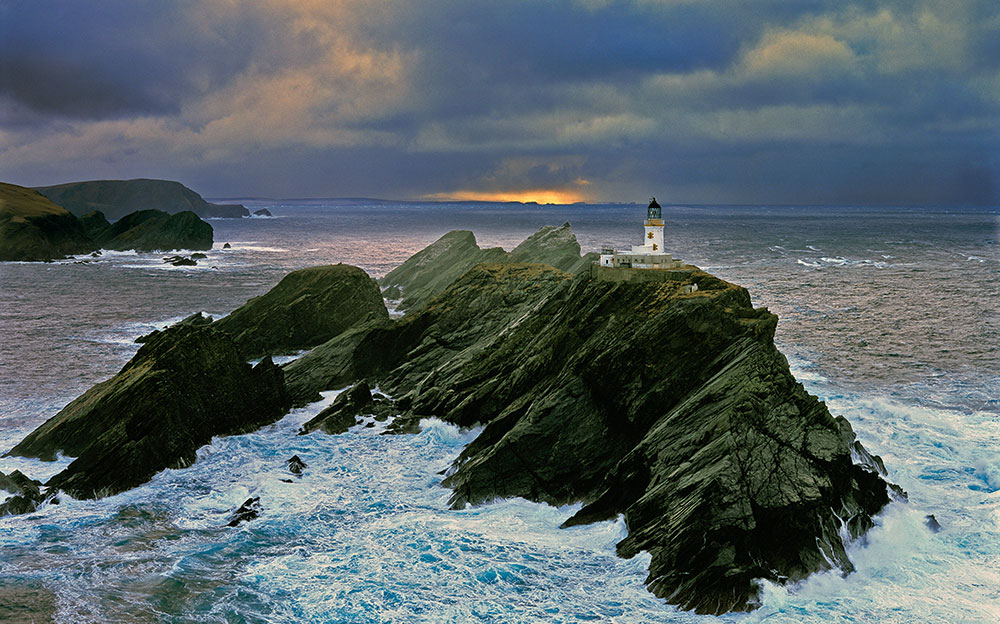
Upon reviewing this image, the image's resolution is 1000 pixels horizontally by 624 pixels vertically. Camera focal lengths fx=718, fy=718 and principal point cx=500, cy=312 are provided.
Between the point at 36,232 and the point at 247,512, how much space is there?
154968 mm

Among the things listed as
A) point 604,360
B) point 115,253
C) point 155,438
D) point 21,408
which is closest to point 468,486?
point 604,360

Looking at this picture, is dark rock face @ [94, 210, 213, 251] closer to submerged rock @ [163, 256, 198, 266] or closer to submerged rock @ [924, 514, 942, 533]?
submerged rock @ [163, 256, 198, 266]

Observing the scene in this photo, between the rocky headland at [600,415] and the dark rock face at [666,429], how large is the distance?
8cm

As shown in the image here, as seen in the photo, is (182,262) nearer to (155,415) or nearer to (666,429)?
(155,415)

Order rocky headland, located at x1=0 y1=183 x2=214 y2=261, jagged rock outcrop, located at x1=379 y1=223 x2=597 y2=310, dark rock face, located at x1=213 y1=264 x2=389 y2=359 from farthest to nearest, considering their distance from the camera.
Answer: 1. rocky headland, located at x1=0 y1=183 x2=214 y2=261
2. jagged rock outcrop, located at x1=379 y1=223 x2=597 y2=310
3. dark rock face, located at x1=213 y1=264 x2=389 y2=359

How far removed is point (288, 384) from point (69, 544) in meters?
21.9

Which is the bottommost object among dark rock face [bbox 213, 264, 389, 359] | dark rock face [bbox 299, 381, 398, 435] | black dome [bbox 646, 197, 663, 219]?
dark rock face [bbox 299, 381, 398, 435]

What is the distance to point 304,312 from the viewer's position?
62.5m

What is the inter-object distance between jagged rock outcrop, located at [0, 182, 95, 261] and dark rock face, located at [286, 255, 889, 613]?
133 meters

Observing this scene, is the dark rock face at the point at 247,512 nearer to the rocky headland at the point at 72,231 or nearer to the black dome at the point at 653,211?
the black dome at the point at 653,211

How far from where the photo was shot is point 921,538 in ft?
97.2

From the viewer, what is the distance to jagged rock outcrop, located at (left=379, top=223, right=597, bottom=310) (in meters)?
89.0

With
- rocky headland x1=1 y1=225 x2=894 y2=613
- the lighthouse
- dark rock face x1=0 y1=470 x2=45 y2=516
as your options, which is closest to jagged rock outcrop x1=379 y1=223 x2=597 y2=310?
rocky headland x1=1 y1=225 x2=894 y2=613

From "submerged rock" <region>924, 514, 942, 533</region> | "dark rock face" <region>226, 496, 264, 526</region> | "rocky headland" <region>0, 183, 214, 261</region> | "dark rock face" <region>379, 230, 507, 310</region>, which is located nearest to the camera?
"submerged rock" <region>924, 514, 942, 533</region>
